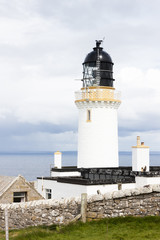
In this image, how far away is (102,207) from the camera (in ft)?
45.5

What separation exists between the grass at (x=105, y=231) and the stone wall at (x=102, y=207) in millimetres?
414

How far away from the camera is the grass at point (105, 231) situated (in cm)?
1202

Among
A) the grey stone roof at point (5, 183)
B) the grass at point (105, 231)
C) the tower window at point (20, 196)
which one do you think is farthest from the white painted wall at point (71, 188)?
the grass at point (105, 231)

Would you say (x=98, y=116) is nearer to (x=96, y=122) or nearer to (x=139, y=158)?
(x=96, y=122)

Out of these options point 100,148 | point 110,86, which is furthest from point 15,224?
point 110,86

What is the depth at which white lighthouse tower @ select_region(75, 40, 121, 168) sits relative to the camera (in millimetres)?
33000

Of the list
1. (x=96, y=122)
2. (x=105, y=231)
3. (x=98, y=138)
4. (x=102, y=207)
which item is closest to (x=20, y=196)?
(x=102, y=207)

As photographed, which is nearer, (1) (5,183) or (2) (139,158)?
(1) (5,183)

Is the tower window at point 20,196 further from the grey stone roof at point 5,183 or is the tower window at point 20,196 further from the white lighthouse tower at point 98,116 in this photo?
the white lighthouse tower at point 98,116

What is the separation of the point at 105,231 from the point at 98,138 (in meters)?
20.5

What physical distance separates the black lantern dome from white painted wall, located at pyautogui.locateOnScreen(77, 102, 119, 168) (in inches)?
87.5

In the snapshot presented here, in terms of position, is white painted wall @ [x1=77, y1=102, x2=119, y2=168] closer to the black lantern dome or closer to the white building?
the white building

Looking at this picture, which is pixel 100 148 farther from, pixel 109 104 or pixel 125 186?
pixel 125 186

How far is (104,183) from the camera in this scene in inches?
962
